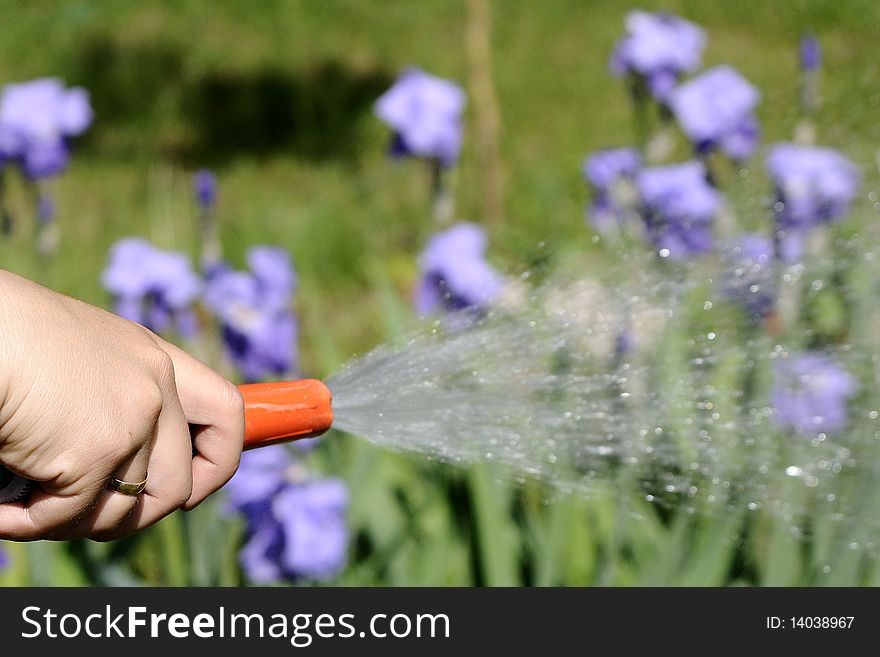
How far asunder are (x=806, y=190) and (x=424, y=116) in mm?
779

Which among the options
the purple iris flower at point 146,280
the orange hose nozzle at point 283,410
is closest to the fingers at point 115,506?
the orange hose nozzle at point 283,410

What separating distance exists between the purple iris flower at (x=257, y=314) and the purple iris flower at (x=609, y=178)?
731 mm

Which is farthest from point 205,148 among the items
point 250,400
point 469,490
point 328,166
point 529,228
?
point 250,400

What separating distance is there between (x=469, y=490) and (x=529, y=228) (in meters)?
2.33

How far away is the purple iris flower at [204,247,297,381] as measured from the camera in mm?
2039

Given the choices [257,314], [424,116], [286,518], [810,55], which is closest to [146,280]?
[257,314]

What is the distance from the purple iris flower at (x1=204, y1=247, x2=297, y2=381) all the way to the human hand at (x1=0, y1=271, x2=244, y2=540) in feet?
3.12

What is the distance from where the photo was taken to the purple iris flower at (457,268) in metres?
2.07

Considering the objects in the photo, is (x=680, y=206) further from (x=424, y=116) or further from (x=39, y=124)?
(x=39, y=124)

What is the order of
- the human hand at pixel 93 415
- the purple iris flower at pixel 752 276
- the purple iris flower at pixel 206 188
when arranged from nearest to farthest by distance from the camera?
the human hand at pixel 93 415
the purple iris flower at pixel 752 276
the purple iris flower at pixel 206 188

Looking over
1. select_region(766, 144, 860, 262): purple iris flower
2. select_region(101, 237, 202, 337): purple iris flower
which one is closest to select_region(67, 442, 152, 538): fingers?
select_region(101, 237, 202, 337): purple iris flower

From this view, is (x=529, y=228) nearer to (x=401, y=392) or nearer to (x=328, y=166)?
(x=328, y=166)

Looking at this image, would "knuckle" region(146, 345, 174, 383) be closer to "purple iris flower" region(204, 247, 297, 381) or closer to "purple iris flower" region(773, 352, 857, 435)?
"purple iris flower" region(204, 247, 297, 381)

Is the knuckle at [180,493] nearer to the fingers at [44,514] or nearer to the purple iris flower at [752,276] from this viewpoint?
the fingers at [44,514]
